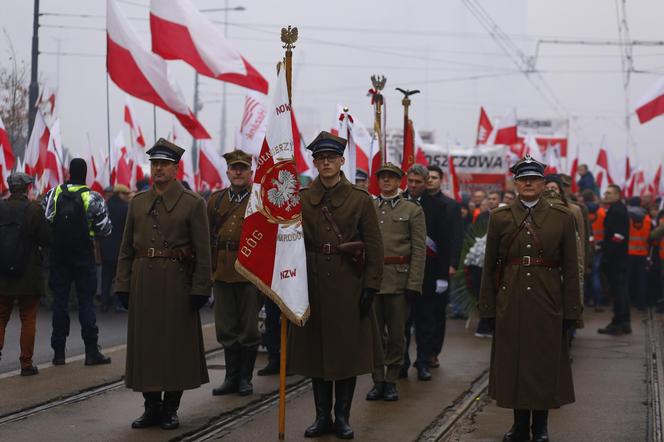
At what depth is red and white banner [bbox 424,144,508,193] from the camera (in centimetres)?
2591

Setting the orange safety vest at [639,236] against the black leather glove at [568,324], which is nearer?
the black leather glove at [568,324]

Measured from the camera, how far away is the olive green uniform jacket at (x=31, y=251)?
10.6 m

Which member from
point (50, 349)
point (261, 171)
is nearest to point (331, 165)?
point (261, 171)

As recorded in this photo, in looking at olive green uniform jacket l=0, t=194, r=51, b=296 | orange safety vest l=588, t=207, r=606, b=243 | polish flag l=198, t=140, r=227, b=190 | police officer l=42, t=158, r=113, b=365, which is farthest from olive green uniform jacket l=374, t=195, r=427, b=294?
polish flag l=198, t=140, r=227, b=190

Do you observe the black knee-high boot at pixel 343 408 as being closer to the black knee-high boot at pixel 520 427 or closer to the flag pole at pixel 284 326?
the flag pole at pixel 284 326

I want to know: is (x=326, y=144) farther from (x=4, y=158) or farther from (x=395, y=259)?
(x=4, y=158)

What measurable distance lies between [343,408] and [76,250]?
4563 mm

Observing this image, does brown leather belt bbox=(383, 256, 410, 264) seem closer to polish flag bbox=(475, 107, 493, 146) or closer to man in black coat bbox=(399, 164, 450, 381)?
man in black coat bbox=(399, 164, 450, 381)

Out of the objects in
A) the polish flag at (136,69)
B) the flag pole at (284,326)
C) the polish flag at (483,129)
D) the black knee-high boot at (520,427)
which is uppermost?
the polish flag at (483,129)

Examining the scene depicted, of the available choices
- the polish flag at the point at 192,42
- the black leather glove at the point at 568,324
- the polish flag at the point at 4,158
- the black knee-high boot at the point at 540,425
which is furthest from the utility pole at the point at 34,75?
the black knee-high boot at the point at 540,425

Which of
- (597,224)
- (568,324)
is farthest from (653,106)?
(568,324)

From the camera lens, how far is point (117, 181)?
20719 mm

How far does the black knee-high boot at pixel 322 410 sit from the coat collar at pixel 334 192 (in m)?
1.26

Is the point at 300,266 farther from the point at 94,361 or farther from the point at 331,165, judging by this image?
the point at 94,361
